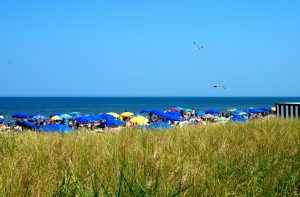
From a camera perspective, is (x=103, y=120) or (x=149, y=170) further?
(x=103, y=120)

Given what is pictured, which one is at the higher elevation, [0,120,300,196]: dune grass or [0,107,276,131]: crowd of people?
[0,120,300,196]: dune grass

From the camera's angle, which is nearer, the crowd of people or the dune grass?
the dune grass

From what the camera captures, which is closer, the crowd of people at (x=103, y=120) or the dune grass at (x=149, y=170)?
the dune grass at (x=149, y=170)

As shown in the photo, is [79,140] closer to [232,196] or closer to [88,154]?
[88,154]

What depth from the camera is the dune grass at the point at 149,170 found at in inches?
90.3

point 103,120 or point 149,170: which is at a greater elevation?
point 149,170

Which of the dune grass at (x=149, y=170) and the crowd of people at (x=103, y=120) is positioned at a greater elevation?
the dune grass at (x=149, y=170)

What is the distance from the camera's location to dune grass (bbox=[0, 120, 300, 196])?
2293 mm

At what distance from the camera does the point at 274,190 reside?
281cm

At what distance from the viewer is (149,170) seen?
301 cm

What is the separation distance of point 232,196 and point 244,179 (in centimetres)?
48

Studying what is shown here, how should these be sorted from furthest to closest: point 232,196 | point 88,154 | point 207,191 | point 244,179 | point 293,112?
point 293,112, point 88,154, point 244,179, point 232,196, point 207,191

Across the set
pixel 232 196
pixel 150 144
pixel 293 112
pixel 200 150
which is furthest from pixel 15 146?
pixel 293 112

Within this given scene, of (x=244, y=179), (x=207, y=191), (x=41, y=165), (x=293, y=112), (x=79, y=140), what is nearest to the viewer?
(x=207, y=191)
